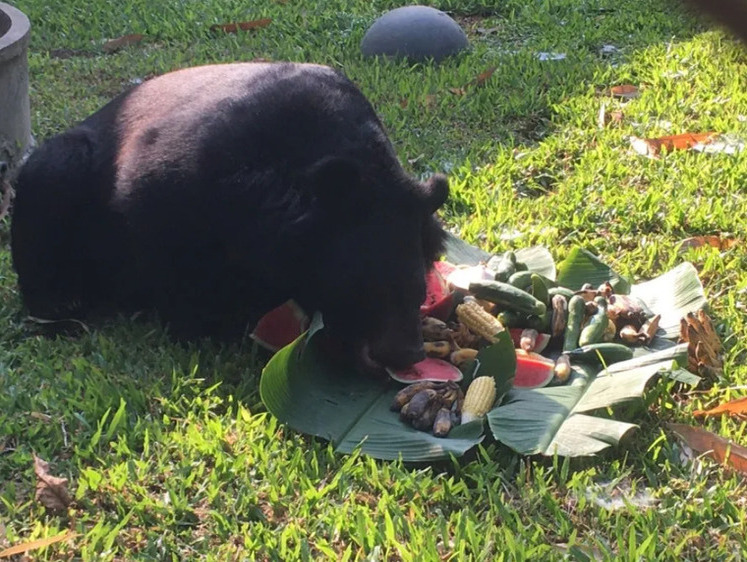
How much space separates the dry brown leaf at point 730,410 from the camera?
9.61 ft

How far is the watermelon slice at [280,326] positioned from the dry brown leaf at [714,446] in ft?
4.51

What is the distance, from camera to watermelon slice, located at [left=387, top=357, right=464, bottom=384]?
3.10 m

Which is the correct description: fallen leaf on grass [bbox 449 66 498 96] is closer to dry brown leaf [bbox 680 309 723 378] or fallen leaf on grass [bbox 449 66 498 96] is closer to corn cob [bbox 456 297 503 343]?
corn cob [bbox 456 297 503 343]

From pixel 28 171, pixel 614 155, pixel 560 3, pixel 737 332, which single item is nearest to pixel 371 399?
pixel 737 332

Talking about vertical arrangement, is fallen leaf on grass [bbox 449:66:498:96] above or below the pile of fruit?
below

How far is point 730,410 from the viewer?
2.94 m

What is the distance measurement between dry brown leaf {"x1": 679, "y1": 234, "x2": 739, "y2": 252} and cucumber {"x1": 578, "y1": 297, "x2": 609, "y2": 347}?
1035 millimetres

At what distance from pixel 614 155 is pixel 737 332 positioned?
1.91 metres

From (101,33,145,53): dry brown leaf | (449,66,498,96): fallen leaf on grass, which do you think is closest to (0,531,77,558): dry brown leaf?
(449,66,498,96): fallen leaf on grass

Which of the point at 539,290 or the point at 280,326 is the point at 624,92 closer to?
the point at 539,290

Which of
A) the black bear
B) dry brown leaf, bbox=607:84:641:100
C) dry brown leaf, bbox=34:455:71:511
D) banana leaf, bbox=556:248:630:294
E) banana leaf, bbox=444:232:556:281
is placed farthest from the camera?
dry brown leaf, bbox=607:84:641:100

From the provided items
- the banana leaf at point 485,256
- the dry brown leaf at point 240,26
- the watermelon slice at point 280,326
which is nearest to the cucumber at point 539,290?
the banana leaf at point 485,256

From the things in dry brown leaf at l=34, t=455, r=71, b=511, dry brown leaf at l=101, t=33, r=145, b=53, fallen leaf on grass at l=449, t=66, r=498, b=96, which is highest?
dry brown leaf at l=34, t=455, r=71, b=511

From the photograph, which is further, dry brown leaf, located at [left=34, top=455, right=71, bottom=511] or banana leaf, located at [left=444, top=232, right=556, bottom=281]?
banana leaf, located at [left=444, top=232, right=556, bottom=281]
